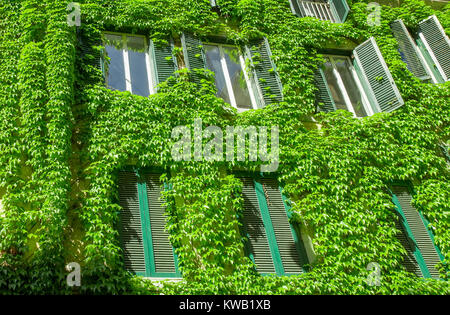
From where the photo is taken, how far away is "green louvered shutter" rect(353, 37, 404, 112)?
37.0 feet

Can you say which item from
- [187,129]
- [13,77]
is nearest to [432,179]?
[187,129]

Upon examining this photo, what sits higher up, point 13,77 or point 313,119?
point 13,77

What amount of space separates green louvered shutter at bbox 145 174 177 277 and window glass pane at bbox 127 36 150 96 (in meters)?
2.30

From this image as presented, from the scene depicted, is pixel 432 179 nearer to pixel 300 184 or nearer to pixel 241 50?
pixel 300 184

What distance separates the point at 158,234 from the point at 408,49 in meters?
8.77

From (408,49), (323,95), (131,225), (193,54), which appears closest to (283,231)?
(131,225)

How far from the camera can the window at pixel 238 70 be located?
11.0 m

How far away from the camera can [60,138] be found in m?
8.60

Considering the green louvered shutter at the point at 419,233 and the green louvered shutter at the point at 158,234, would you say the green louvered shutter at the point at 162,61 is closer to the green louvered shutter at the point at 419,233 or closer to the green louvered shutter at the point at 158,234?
the green louvered shutter at the point at 158,234

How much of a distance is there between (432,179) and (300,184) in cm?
306

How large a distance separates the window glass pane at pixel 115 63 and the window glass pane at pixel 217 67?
2019mm

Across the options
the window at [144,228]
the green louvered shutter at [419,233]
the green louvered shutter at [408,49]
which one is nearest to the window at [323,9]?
the green louvered shutter at [408,49]
